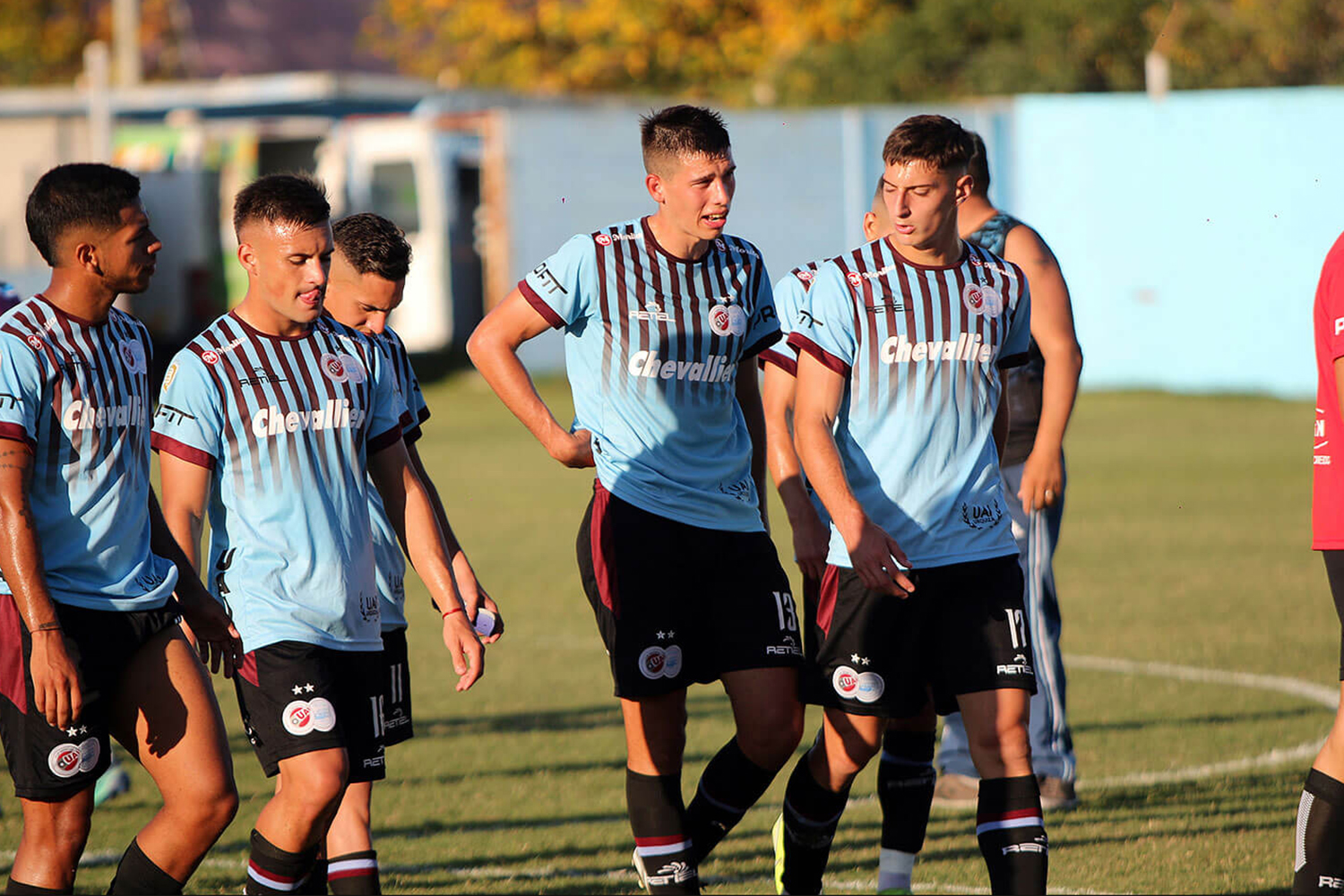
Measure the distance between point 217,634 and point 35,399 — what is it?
0.78 m

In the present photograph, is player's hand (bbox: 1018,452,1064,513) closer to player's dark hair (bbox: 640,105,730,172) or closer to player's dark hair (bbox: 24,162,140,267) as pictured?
player's dark hair (bbox: 640,105,730,172)

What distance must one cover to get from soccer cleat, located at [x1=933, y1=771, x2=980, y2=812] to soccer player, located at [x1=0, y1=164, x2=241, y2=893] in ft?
10.5

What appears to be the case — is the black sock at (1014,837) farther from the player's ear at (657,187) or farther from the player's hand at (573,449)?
the player's ear at (657,187)

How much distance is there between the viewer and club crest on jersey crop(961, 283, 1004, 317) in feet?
16.7

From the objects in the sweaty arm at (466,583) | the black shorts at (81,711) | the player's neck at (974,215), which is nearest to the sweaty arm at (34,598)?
the black shorts at (81,711)

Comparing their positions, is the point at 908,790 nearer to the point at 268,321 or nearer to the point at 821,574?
the point at 821,574

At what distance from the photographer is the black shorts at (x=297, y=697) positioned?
15.1ft

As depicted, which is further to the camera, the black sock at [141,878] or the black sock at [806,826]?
the black sock at [806,826]

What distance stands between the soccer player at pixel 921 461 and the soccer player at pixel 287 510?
1154 millimetres

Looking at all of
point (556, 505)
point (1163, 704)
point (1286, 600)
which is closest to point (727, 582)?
point (1163, 704)

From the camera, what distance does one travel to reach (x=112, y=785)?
737 centimetres

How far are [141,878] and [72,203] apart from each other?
1754mm

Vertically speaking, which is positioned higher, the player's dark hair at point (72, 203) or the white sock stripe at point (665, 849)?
the player's dark hair at point (72, 203)

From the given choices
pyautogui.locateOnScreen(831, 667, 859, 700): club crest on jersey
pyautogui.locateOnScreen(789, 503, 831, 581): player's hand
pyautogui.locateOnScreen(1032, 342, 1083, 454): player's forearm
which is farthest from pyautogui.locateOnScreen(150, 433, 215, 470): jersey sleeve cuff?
pyautogui.locateOnScreen(1032, 342, 1083, 454): player's forearm
